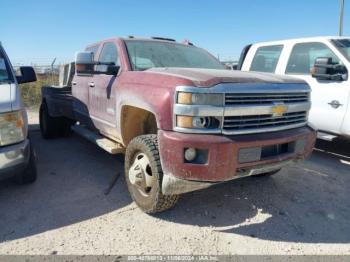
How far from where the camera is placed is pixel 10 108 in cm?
346

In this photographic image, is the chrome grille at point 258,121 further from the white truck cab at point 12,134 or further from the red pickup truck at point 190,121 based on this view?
the white truck cab at point 12,134

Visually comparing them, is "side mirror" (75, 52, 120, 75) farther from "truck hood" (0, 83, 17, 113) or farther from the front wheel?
the front wheel

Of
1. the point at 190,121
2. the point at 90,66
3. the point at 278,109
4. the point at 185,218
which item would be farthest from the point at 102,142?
the point at 278,109

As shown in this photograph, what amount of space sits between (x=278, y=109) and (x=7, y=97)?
2.91 m

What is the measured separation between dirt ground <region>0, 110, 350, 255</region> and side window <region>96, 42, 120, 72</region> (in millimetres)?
1545

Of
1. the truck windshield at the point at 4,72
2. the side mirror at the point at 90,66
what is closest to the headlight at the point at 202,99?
the side mirror at the point at 90,66

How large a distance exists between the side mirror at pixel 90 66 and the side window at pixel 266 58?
11.6 feet

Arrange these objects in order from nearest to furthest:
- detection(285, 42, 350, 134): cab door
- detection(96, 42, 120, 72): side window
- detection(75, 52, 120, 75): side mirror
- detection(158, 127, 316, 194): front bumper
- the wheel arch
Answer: detection(158, 127, 316, 194): front bumper
the wheel arch
detection(75, 52, 120, 75): side mirror
detection(96, 42, 120, 72): side window
detection(285, 42, 350, 134): cab door

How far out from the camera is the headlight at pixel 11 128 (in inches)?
134

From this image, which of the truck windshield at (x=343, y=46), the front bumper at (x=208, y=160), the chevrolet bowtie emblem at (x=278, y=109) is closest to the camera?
the front bumper at (x=208, y=160)

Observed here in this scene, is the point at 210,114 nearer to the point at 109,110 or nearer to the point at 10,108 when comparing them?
the point at 109,110

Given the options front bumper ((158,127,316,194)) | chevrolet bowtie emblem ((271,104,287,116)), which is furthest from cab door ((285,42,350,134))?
front bumper ((158,127,316,194))

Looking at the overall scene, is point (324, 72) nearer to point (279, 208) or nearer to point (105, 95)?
point (279, 208)

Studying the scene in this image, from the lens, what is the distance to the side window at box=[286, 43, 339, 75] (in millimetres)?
5477
